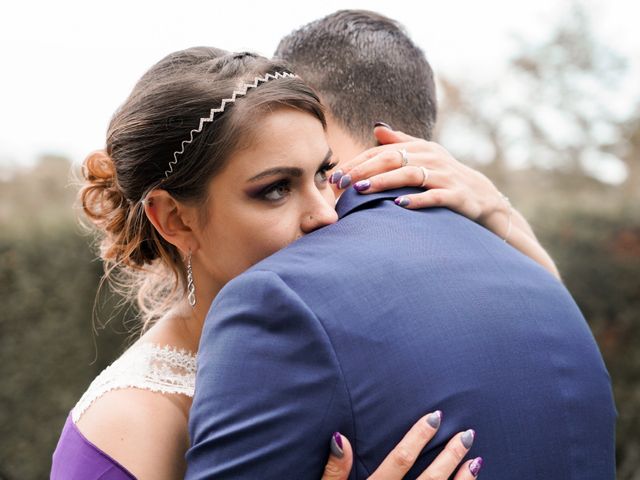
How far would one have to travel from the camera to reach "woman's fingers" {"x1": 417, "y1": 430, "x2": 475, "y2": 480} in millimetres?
1824

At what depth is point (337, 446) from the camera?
1736mm

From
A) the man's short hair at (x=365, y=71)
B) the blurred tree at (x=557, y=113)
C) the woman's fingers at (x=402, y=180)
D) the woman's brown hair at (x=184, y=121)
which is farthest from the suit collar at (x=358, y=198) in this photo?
the blurred tree at (x=557, y=113)

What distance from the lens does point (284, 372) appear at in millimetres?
1754

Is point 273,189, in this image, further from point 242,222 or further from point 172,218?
point 172,218

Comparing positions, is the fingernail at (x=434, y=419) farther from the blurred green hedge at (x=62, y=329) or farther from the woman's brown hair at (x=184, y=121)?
the blurred green hedge at (x=62, y=329)

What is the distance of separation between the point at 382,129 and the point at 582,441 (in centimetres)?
132

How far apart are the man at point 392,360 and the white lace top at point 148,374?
0.60 m

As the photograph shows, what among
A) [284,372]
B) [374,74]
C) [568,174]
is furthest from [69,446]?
[568,174]

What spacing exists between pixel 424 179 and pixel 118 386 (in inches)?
46.6

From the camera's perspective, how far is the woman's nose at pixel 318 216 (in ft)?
7.32

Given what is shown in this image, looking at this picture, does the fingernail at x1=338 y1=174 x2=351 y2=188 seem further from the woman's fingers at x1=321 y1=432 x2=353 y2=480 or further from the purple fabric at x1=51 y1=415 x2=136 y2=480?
the purple fabric at x1=51 y1=415 x2=136 y2=480

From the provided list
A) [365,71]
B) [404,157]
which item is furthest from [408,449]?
[365,71]

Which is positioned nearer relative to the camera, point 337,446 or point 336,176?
point 337,446

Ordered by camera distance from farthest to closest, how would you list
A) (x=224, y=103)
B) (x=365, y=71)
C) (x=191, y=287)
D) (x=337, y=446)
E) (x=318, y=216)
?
(x=365, y=71) → (x=191, y=287) → (x=224, y=103) → (x=318, y=216) → (x=337, y=446)
